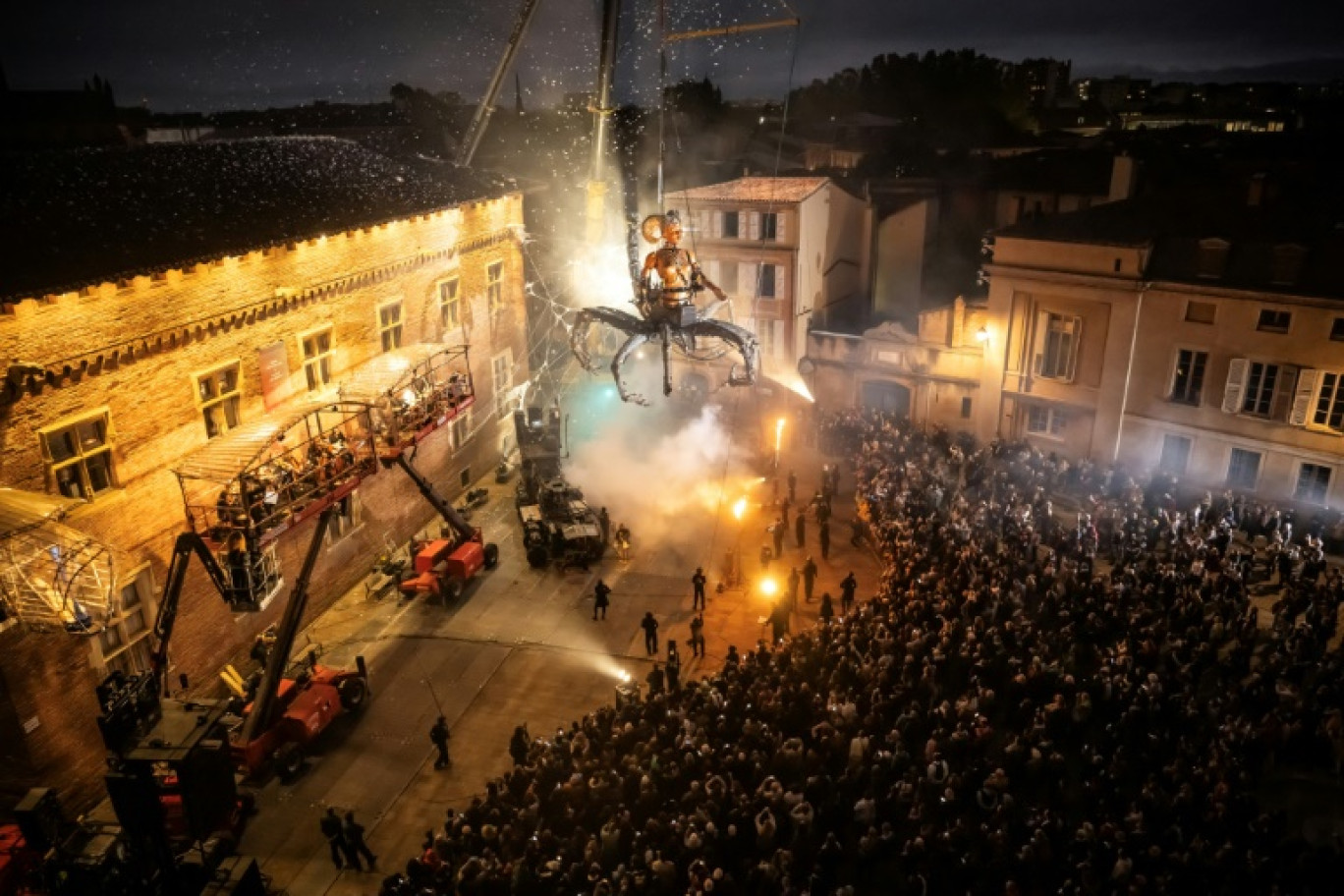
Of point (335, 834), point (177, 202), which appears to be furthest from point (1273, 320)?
point (177, 202)

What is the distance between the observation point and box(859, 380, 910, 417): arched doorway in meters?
34.8

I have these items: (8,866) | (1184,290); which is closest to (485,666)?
(8,866)

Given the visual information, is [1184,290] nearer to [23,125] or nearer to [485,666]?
[485,666]

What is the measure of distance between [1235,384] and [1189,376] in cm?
134

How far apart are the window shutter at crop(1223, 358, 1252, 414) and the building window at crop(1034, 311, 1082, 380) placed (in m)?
4.47

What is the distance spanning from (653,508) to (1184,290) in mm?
17484

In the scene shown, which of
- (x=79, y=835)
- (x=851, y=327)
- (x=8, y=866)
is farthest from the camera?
(x=851, y=327)

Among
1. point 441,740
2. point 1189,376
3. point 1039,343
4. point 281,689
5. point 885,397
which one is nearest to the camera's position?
point 441,740

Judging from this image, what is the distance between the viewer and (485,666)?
70.7ft

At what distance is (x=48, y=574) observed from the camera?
14.1 meters

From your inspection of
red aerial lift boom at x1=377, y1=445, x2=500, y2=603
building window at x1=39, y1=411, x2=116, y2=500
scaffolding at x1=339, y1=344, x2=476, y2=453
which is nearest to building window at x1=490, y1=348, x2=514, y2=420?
scaffolding at x1=339, y1=344, x2=476, y2=453

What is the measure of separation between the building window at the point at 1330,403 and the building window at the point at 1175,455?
348 centimetres

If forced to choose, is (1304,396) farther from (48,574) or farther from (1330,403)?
(48,574)

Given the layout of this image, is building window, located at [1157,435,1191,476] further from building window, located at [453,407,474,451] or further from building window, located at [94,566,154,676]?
building window, located at [94,566,154,676]
